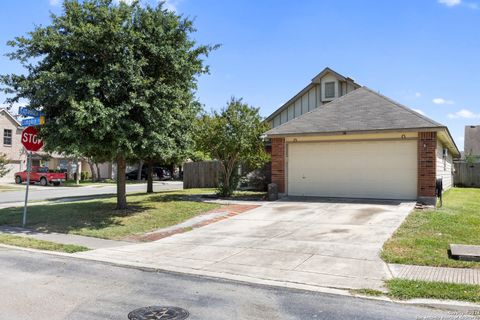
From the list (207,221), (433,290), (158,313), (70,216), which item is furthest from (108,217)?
(433,290)

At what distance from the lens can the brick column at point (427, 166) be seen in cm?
1520

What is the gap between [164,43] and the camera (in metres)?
13.0

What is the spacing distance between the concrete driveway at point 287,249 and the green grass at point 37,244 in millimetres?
648

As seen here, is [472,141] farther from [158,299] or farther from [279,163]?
[158,299]

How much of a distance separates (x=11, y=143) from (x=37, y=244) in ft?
123

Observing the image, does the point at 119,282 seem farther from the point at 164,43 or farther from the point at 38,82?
the point at 164,43

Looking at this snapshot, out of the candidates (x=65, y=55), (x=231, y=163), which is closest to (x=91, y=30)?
(x=65, y=55)

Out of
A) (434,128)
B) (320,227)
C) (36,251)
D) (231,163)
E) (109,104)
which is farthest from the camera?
(231,163)

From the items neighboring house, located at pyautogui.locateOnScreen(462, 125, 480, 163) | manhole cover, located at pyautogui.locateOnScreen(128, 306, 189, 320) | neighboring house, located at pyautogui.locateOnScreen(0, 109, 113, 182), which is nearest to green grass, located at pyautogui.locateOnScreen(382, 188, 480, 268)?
manhole cover, located at pyautogui.locateOnScreen(128, 306, 189, 320)

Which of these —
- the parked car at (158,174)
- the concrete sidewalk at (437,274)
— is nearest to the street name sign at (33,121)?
the concrete sidewalk at (437,274)

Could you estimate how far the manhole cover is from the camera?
512cm

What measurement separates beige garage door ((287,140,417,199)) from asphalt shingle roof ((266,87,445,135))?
0.77 metres

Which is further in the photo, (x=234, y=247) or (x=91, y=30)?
(x=91, y=30)

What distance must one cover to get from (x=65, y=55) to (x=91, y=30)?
1525 mm
